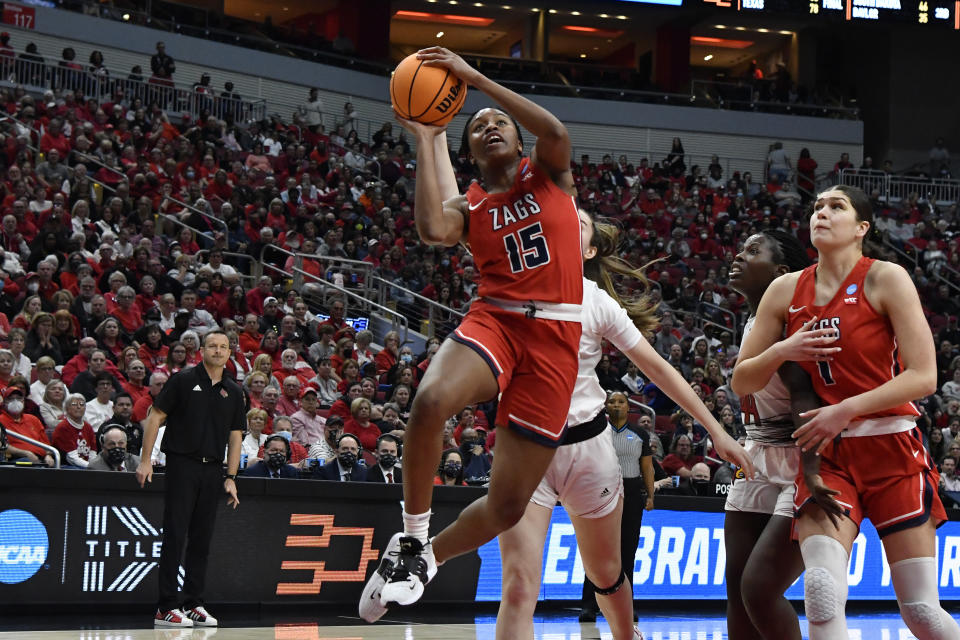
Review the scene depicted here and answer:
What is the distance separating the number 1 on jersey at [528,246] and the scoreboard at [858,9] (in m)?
24.6

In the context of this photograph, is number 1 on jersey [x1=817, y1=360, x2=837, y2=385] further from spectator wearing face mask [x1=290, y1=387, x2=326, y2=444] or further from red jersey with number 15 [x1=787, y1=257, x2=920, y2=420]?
spectator wearing face mask [x1=290, y1=387, x2=326, y2=444]

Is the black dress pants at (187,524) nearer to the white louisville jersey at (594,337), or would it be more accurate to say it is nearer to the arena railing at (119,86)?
the white louisville jersey at (594,337)

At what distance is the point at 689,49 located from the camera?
3475cm

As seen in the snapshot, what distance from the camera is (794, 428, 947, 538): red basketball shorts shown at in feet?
13.2

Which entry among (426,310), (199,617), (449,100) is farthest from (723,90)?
(449,100)

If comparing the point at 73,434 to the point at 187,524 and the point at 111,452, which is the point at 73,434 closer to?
the point at 111,452

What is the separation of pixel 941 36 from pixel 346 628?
30.5 meters

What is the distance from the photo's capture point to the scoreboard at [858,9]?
27.3m

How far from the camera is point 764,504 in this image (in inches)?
194

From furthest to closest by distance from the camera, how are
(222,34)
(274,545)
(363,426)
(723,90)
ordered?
(723,90), (222,34), (363,426), (274,545)

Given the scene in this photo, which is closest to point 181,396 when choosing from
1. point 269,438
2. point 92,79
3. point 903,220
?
point 269,438

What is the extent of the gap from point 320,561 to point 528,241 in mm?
5840

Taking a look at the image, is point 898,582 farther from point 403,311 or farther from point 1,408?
point 403,311

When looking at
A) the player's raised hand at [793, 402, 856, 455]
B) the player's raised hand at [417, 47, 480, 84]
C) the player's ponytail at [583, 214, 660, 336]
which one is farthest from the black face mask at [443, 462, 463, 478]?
the player's raised hand at [793, 402, 856, 455]
